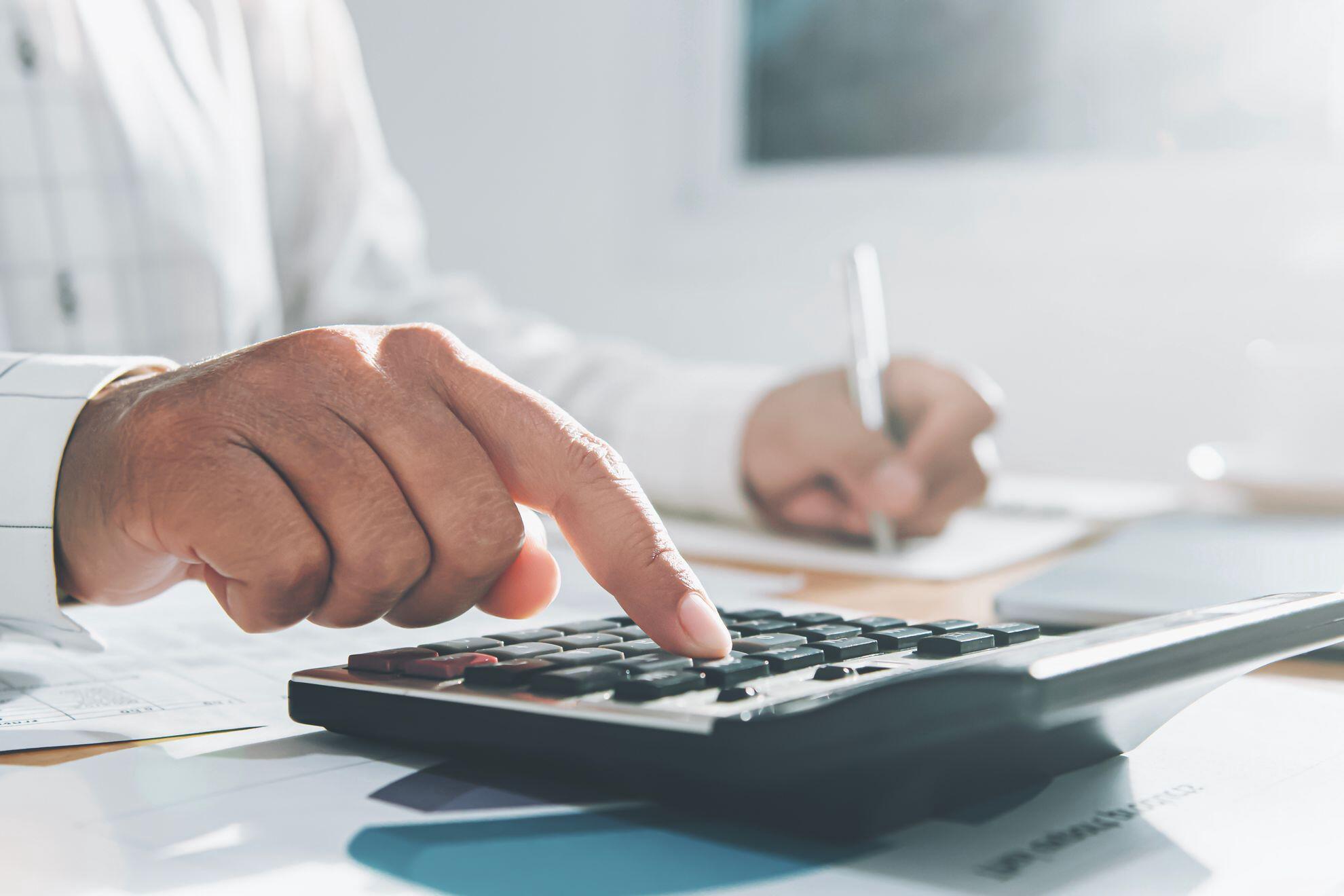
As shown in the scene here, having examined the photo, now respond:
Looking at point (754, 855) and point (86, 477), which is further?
point (86, 477)

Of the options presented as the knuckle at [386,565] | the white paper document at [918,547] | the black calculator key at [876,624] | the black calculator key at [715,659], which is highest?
the knuckle at [386,565]

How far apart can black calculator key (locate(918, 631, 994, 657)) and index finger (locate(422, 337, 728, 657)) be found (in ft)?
0.19

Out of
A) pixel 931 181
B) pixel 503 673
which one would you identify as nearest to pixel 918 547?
pixel 503 673

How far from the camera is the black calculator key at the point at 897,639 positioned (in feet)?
1.10

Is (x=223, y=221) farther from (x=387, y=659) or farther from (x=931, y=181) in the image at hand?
(x=931, y=181)

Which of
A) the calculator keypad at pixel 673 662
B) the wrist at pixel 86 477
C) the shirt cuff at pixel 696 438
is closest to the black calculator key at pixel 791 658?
the calculator keypad at pixel 673 662

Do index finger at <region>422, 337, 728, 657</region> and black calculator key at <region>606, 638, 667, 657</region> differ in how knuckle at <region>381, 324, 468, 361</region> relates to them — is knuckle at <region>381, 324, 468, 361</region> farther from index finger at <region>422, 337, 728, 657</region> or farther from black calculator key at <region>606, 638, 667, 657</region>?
black calculator key at <region>606, 638, 667, 657</region>

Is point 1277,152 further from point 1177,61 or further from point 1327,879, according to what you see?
point 1327,879

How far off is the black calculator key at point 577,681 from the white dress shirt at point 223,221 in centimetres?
54

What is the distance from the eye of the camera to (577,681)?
28cm

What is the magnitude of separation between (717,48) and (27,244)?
100 centimetres

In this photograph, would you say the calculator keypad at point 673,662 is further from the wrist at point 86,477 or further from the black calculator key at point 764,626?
the wrist at point 86,477

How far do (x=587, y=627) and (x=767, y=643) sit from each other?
7 cm

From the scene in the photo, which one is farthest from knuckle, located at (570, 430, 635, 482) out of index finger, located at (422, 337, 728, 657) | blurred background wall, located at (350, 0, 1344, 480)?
blurred background wall, located at (350, 0, 1344, 480)
